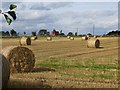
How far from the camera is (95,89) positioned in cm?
920

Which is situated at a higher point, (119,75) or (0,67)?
(0,67)

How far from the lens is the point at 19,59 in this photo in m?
13.8

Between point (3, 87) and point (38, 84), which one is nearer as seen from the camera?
point (3, 87)

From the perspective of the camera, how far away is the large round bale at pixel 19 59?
44.4ft

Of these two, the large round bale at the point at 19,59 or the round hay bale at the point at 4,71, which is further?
the large round bale at the point at 19,59

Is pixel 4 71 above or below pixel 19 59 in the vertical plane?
above

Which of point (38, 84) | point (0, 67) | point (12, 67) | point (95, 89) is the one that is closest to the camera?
point (0, 67)

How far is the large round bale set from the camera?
13.5 metres

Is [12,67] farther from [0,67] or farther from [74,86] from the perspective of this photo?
[0,67]

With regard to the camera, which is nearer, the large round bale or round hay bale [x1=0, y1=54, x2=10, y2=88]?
round hay bale [x1=0, y1=54, x2=10, y2=88]

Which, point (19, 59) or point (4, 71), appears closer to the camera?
point (4, 71)

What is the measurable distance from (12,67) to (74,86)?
Result: 4555 millimetres

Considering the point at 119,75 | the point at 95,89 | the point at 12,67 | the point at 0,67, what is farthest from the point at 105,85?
the point at 12,67

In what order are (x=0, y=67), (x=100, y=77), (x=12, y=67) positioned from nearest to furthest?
(x=0, y=67) < (x=100, y=77) < (x=12, y=67)
